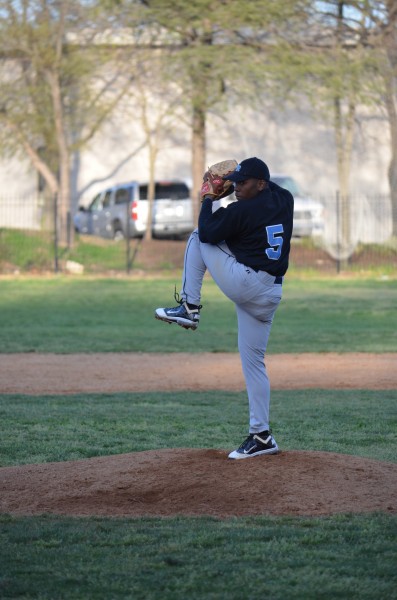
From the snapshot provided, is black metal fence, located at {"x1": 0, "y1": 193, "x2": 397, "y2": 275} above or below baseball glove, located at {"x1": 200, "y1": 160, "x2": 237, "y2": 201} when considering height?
below

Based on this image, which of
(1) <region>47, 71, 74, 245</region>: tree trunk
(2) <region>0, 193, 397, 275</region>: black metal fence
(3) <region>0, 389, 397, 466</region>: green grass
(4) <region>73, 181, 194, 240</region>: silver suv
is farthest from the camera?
(4) <region>73, 181, 194, 240</region>: silver suv

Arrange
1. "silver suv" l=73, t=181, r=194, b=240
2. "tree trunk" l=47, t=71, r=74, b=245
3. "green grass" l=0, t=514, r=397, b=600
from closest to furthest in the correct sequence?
"green grass" l=0, t=514, r=397, b=600, "tree trunk" l=47, t=71, r=74, b=245, "silver suv" l=73, t=181, r=194, b=240

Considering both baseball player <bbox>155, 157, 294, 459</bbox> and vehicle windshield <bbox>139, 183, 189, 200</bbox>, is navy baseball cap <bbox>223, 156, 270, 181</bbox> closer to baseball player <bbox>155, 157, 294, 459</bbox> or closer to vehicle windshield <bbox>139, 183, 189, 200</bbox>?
baseball player <bbox>155, 157, 294, 459</bbox>

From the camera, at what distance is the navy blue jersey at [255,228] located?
6379mm

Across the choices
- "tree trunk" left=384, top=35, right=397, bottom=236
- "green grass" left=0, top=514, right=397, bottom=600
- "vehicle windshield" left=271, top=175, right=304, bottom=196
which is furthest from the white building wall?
"green grass" left=0, top=514, right=397, bottom=600

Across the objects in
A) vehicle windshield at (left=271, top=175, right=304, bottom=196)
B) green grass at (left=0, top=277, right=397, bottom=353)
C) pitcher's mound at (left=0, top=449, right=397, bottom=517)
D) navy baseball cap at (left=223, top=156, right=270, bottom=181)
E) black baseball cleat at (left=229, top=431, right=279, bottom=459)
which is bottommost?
Result: green grass at (left=0, top=277, right=397, bottom=353)

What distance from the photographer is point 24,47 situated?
32.6 metres

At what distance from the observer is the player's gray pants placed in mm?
6523

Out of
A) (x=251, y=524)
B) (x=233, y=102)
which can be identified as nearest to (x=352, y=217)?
(x=233, y=102)

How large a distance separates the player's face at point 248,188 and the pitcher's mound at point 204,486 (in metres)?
1.67

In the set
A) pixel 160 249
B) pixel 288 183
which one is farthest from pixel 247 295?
pixel 288 183

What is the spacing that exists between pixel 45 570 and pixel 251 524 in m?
1.33

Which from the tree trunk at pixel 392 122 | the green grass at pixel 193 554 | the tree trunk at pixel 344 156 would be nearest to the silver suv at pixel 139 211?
the tree trunk at pixel 344 156

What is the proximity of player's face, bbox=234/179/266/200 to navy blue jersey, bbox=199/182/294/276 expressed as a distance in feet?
0.13
